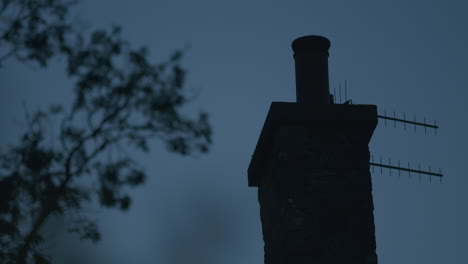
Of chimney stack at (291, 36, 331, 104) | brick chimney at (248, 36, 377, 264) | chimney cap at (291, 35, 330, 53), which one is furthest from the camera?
chimney cap at (291, 35, 330, 53)

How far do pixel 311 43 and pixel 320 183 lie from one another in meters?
2.08

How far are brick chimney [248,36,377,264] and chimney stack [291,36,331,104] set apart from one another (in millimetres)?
66

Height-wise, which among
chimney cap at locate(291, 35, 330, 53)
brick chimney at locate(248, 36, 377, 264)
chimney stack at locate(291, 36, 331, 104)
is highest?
chimney cap at locate(291, 35, 330, 53)

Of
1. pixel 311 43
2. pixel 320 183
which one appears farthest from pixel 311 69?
pixel 320 183

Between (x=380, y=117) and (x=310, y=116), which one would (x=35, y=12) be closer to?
(x=310, y=116)

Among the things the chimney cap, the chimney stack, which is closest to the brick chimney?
the chimney stack

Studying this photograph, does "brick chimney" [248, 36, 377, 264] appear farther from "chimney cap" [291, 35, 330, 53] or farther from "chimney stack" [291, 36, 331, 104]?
"chimney cap" [291, 35, 330, 53]

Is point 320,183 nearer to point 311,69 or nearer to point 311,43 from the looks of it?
point 311,69

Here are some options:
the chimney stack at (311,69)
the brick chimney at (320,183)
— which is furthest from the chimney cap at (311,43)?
the brick chimney at (320,183)

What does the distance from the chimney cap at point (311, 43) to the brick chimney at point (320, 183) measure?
693 millimetres

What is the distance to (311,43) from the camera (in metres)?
9.52

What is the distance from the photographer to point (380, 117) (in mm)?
9938

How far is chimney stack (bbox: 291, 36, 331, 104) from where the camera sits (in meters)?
9.34

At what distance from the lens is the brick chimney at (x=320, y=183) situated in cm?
837
